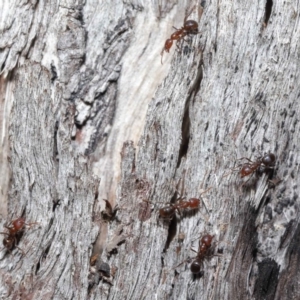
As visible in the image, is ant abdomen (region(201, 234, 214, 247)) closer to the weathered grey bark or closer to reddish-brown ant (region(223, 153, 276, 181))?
the weathered grey bark

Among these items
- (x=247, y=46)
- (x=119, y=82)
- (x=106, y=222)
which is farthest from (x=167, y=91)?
(x=106, y=222)

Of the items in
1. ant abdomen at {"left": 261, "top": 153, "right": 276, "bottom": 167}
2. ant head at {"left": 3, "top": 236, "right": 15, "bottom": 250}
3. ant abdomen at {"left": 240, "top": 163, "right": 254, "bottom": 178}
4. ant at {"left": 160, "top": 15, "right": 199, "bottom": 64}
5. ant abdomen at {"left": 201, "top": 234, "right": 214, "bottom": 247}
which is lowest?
ant head at {"left": 3, "top": 236, "right": 15, "bottom": 250}

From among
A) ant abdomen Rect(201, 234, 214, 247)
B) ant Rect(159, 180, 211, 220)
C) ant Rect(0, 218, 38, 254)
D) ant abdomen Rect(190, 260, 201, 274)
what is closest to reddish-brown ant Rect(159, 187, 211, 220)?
ant Rect(159, 180, 211, 220)

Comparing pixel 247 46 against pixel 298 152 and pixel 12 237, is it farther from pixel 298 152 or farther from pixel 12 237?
pixel 12 237

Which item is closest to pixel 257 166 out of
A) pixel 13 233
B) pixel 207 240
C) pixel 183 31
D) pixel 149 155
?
pixel 207 240

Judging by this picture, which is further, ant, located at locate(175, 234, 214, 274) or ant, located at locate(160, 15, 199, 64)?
ant, located at locate(160, 15, 199, 64)

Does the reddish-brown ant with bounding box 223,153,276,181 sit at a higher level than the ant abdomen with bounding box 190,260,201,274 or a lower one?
higher
